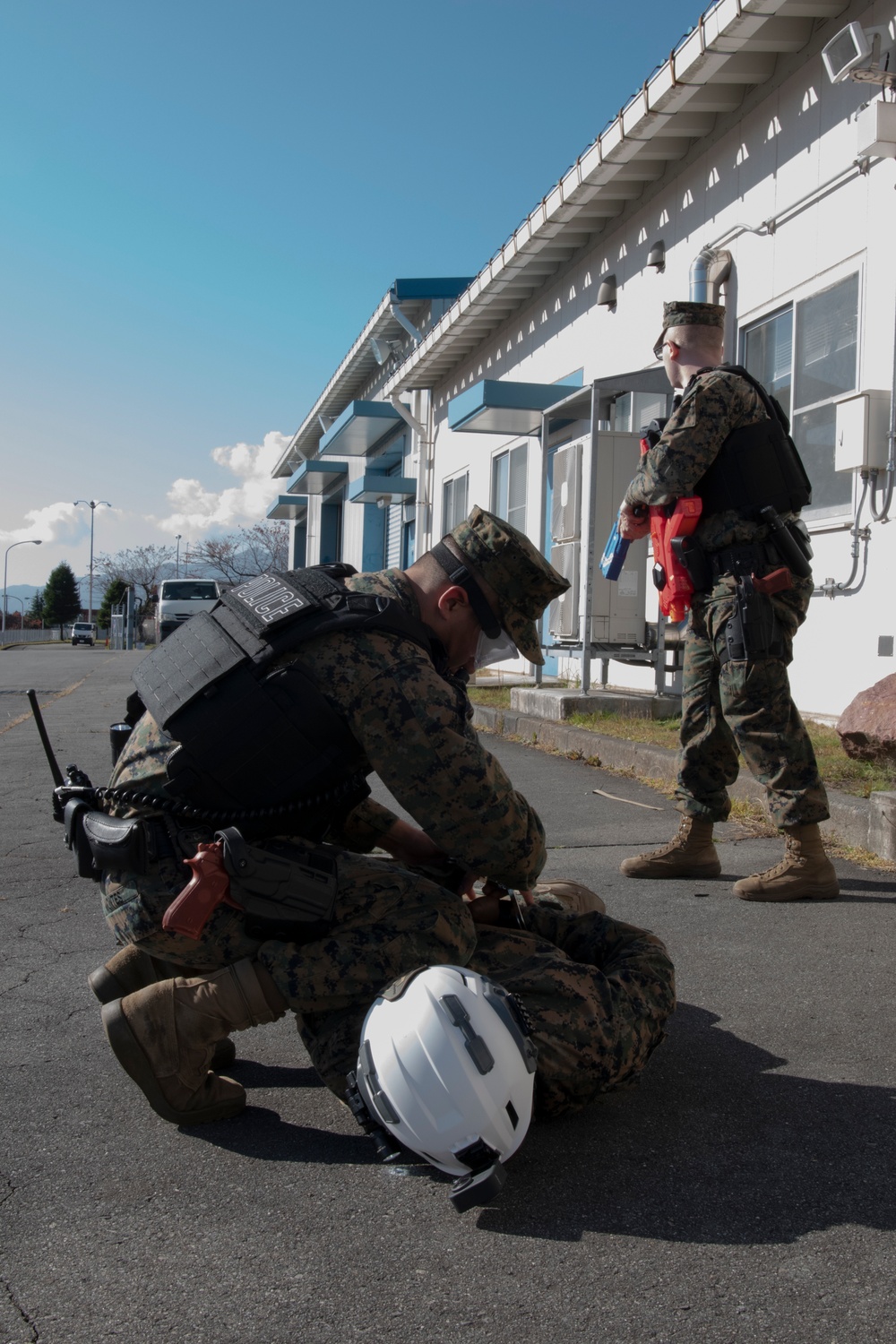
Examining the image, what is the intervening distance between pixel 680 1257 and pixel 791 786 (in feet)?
7.79

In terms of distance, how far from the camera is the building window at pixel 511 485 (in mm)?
15633

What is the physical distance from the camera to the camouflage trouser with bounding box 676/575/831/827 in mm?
3941

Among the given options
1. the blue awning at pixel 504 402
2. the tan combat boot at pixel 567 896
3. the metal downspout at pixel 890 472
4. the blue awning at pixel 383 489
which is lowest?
the tan combat boot at pixel 567 896

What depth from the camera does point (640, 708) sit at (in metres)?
8.95

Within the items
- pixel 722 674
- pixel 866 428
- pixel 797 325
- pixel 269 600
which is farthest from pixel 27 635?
pixel 269 600

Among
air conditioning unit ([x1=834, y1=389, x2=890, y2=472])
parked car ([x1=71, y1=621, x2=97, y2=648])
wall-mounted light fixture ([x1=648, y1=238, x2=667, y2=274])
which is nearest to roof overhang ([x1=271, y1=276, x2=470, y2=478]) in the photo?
wall-mounted light fixture ([x1=648, y1=238, x2=667, y2=274])

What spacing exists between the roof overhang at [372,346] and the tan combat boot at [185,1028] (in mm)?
19990

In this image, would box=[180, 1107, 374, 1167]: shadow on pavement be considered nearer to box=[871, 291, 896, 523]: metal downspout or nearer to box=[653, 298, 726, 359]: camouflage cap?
box=[653, 298, 726, 359]: camouflage cap

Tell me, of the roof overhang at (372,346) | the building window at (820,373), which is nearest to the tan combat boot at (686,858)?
the building window at (820,373)

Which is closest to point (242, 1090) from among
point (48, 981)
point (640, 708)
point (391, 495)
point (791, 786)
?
point (48, 981)

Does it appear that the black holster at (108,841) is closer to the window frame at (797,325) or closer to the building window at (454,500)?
the window frame at (797,325)

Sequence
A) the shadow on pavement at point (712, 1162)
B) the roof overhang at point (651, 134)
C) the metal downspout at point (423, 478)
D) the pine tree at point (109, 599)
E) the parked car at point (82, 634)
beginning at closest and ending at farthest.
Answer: the shadow on pavement at point (712, 1162), the roof overhang at point (651, 134), the metal downspout at point (423, 478), the parked car at point (82, 634), the pine tree at point (109, 599)

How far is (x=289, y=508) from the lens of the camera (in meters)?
41.5

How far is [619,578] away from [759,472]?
17.9ft
